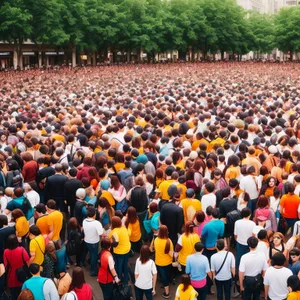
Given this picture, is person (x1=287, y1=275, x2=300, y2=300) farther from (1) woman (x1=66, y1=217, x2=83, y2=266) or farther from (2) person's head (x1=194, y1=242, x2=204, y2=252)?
(1) woman (x1=66, y1=217, x2=83, y2=266)

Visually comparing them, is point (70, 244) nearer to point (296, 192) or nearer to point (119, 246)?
point (119, 246)

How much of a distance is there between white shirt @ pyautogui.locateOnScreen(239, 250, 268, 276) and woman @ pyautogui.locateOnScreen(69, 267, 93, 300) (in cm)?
223

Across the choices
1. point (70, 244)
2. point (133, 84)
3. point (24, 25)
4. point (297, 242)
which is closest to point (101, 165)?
point (70, 244)

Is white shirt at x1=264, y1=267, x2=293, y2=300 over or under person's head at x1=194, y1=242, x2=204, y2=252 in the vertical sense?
under

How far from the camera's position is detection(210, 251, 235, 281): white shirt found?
6.86 meters

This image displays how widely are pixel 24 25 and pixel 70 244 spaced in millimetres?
39897

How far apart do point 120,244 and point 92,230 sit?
2.21ft

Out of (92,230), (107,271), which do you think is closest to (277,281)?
(107,271)

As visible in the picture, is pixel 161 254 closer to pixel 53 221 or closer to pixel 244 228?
pixel 244 228

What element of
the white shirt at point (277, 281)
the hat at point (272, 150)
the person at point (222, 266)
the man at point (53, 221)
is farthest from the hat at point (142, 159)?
the white shirt at point (277, 281)

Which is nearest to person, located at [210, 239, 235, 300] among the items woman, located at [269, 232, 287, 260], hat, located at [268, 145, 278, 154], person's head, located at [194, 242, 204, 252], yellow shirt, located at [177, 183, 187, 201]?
person's head, located at [194, 242, 204, 252]

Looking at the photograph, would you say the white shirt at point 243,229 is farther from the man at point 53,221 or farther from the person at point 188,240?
the man at point 53,221

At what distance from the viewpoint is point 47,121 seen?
15047 millimetres

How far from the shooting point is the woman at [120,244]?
24.3 feet
